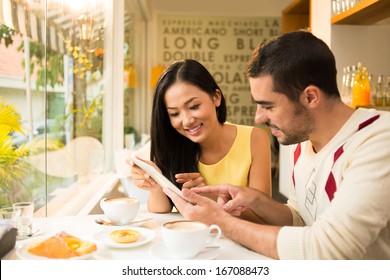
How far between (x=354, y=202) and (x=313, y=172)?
23 cm

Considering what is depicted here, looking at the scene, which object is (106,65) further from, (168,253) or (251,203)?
(168,253)

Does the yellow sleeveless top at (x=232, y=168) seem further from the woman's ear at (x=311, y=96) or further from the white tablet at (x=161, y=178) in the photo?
the woman's ear at (x=311, y=96)

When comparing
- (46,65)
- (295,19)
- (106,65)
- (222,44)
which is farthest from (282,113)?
(222,44)

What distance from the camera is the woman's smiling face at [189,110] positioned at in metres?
1.22

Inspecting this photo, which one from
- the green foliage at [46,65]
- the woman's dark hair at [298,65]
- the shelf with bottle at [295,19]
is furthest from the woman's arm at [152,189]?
the shelf with bottle at [295,19]

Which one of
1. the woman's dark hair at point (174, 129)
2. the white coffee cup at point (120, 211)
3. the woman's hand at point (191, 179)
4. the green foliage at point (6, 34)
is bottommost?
the white coffee cup at point (120, 211)

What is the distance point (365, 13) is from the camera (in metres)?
2.28

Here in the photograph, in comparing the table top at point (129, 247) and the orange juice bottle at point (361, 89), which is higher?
the orange juice bottle at point (361, 89)

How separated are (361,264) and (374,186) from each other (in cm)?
16

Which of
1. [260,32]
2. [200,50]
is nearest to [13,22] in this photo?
[200,50]

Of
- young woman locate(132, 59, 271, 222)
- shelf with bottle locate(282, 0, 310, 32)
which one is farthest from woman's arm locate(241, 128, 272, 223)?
shelf with bottle locate(282, 0, 310, 32)

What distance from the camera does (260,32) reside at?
4.91 m

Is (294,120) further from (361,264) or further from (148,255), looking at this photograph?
(148,255)

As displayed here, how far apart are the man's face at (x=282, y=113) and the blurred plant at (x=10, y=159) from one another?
0.70m
